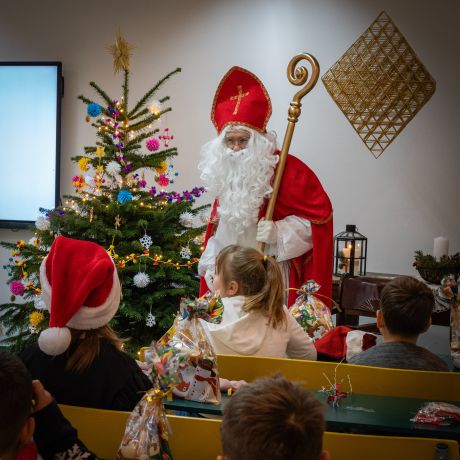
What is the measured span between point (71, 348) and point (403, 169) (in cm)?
379

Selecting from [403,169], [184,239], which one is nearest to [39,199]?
[184,239]

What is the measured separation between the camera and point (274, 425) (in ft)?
3.32

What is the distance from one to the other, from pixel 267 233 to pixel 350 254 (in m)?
1.34

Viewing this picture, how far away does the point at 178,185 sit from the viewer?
5512 mm

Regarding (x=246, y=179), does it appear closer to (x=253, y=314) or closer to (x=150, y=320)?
(x=150, y=320)

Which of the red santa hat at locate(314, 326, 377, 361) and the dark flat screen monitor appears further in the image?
the dark flat screen monitor

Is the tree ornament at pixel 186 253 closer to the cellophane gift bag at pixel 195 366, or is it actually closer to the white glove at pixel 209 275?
the white glove at pixel 209 275

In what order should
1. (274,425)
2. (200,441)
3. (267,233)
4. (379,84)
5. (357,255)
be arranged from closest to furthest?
(274,425) < (200,441) < (267,233) < (357,255) < (379,84)

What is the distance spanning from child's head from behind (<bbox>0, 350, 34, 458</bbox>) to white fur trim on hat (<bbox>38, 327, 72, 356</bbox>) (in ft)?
1.18

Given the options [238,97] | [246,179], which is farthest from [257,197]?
[238,97]

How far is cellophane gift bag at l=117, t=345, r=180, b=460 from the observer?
1.35 meters

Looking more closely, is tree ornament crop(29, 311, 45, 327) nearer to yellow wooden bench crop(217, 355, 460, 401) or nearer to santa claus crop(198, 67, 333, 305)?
santa claus crop(198, 67, 333, 305)

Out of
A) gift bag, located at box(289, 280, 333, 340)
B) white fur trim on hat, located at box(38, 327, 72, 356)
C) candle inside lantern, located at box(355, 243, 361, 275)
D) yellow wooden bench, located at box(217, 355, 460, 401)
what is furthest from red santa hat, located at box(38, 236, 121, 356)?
candle inside lantern, located at box(355, 243, 361, 275)

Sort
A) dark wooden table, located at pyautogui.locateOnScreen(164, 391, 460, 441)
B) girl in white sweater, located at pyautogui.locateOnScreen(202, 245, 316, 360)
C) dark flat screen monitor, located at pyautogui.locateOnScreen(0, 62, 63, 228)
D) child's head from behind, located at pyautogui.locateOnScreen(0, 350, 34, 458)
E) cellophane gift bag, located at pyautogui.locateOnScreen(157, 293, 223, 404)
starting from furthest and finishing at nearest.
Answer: dark flat screen monitor, located at pyautogui.locateOnScreen(0, 62, 63, 228) < girl in white sweater, located at pyautogui.locateOnScreen(202, 245, 316, 360) < cellophane gift bag, located at pyautogui.locateOnScreen(157, 293, 223, 404) < dark wooden table, located at pyautogui.locateOnScreen(164, 391, 460, 441) < child's head from behind, located at pyautogui.locateOnScreen(0, 350, 34, 458)
